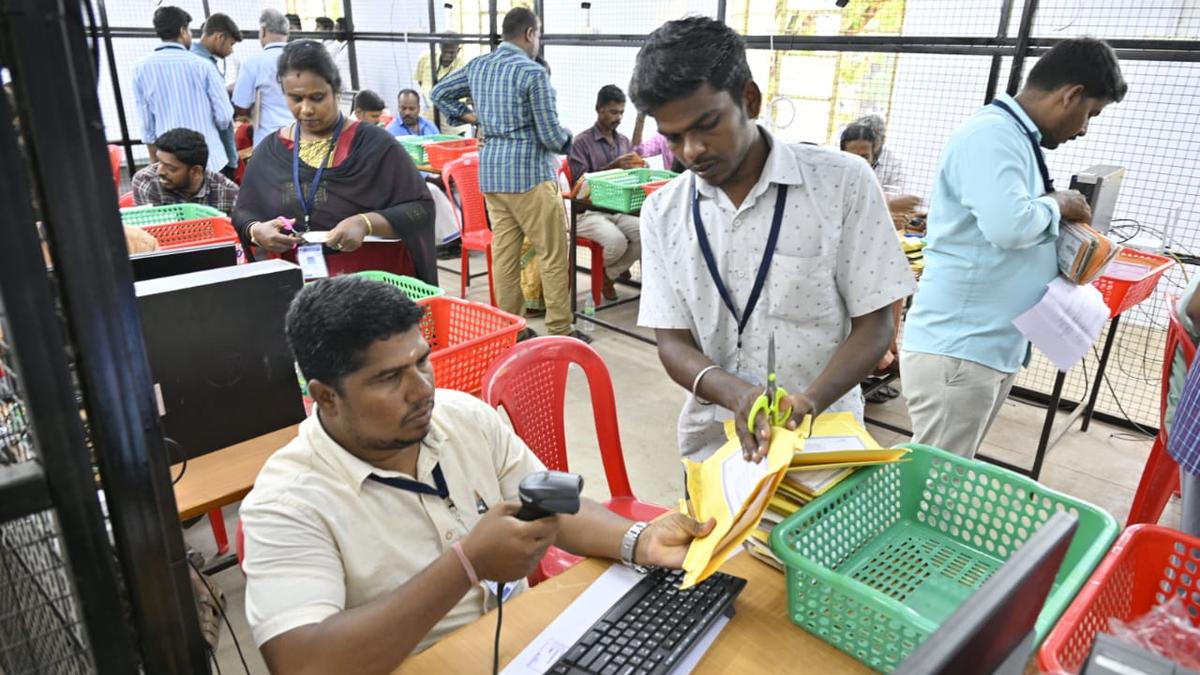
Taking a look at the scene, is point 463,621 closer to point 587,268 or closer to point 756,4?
point 756,4

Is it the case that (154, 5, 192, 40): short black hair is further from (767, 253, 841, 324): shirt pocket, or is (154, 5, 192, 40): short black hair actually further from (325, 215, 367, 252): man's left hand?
(767, 253, 841, 324): shirt pocket

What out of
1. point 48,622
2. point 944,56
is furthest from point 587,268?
point 48,622

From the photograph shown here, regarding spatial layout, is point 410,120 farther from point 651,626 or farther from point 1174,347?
point 651,626

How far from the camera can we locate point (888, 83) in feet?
13.8

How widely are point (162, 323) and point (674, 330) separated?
3.71 ft

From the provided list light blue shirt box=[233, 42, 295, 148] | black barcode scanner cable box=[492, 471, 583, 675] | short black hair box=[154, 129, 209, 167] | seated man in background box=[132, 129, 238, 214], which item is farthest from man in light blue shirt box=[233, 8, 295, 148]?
black barcode scanner cable box=[492, 471, 583, 675]

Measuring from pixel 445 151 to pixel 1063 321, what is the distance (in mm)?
5187

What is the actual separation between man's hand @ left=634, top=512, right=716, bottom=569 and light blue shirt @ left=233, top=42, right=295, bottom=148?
17.0ft

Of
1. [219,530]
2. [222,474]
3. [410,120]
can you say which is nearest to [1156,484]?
[222,474]

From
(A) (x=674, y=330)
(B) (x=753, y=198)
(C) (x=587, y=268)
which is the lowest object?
(C) (x=587, y=268)

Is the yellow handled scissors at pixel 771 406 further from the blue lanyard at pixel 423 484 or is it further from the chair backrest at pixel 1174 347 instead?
the chair backrest at pixel 1174 347

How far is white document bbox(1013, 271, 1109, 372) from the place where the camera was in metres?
2.07

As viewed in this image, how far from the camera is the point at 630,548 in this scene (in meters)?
1.30

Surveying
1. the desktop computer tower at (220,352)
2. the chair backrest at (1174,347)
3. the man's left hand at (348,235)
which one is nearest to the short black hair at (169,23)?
the man's left hand at (348,235)
